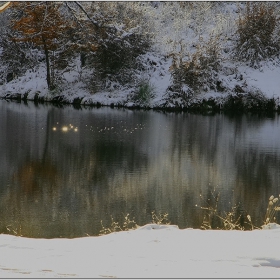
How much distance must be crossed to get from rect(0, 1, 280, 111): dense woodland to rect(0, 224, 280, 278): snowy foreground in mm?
22341

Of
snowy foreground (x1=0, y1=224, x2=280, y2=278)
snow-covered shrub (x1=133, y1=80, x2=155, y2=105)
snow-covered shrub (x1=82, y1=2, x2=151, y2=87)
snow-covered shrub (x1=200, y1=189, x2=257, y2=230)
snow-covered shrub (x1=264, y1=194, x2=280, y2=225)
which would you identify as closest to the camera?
snowy foreground (x1=0, y1=224, x2=280, y2=278)

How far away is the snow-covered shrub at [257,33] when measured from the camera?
2933 cm

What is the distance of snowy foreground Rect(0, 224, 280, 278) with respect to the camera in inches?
146

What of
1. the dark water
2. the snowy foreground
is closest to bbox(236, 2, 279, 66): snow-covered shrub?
the dark water

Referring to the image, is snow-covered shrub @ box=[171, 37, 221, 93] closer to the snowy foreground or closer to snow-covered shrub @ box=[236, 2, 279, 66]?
snow-covered shrub @ box=[236, 2, 279, 66]

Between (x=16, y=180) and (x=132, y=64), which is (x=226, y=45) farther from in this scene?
(x=16, y=180)

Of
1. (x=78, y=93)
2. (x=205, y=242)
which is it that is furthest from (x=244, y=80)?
(x=205, y=242)

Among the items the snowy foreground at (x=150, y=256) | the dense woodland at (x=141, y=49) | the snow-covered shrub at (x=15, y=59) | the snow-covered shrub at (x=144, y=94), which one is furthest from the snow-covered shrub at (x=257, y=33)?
the snowy foreground at (x=150, y=256)

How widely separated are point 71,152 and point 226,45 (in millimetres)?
18333

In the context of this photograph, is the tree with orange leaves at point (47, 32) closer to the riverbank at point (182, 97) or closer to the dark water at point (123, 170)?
the riverbank at point (182, 97)

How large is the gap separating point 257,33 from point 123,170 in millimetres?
19539

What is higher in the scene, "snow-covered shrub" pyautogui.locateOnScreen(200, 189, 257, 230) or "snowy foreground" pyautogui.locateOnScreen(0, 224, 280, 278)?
"snowy foreground" pyautogui.locateOnScreen(0, 224, 280, 278)

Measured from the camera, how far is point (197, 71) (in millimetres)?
27625

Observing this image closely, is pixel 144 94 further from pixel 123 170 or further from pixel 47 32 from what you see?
pixel 123 170
